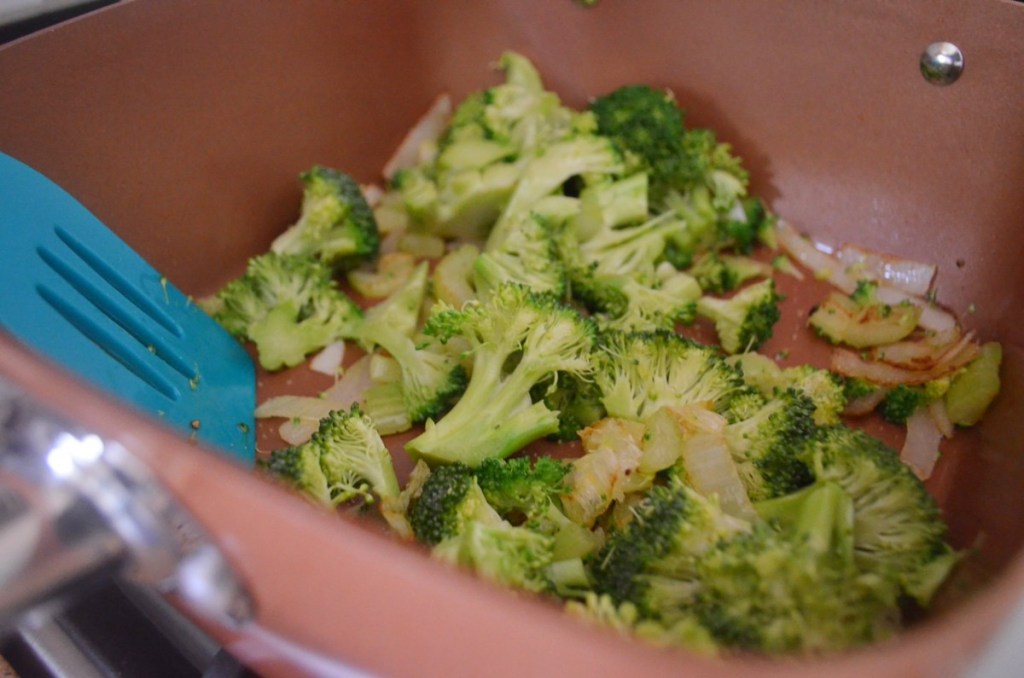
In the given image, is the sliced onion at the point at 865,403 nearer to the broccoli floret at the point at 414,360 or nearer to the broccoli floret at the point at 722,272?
the broccoli floret at the point at 722,272

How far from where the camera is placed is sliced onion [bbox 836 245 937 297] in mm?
1230

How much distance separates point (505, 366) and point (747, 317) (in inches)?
15.7

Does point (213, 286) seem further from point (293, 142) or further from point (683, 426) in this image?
point (683, 426)

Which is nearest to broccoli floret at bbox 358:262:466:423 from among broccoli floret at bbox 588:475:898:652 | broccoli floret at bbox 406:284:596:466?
broccoli floret at bbox 406:284:596:466

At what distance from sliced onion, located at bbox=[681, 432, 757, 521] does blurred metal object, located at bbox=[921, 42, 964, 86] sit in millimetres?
672

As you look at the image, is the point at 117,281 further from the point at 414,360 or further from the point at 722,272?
the point at 722,272

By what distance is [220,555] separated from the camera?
53 cm

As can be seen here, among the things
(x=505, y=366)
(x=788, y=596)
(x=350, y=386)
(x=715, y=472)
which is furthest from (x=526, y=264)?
(x=788, y=596)

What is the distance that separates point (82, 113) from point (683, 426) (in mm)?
923

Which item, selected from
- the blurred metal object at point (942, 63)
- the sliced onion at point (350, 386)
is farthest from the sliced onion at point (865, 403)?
the sliced onion at point (350, 386)

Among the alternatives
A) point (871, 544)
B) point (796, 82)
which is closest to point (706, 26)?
point (796, 82)

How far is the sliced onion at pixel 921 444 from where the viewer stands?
40.8 inches

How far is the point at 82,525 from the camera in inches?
21.5

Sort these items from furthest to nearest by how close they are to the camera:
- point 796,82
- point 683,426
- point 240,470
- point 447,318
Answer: point 796,82, point 447,318, point 683,426, point 240,470
